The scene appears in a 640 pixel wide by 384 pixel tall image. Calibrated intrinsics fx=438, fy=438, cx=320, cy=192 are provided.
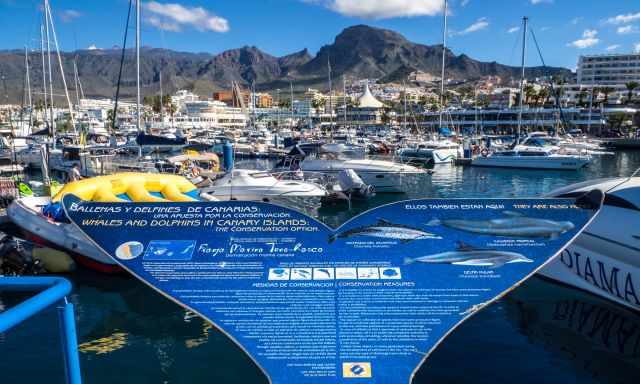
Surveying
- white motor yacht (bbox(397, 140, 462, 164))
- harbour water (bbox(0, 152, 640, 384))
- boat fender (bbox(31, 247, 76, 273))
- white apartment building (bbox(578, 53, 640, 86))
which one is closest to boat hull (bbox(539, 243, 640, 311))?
harbour water (bbox(0, 152, 640, 384))

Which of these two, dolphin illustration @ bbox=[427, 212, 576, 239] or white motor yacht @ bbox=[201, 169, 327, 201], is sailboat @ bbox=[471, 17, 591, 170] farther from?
dolphin illustration @ bbox=[427, 212, 576, 239]

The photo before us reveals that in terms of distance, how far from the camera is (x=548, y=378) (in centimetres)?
664

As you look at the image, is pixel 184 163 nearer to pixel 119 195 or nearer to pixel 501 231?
pixel 119 195

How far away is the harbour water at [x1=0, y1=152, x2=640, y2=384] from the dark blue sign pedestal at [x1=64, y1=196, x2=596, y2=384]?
283 centimetres

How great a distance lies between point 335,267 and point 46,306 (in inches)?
102

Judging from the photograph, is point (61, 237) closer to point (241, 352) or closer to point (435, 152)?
point (241, 352)

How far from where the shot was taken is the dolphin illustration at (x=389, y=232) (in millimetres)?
4551

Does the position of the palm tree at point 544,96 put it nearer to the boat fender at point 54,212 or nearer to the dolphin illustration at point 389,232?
the boat fender at point 54,212

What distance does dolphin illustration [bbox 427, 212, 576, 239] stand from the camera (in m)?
4.50

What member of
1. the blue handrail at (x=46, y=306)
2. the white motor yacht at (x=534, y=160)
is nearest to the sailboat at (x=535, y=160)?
the white motor yacht at (x=534, y=160)

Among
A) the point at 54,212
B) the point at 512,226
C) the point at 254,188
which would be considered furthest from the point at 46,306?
the point at 254,188

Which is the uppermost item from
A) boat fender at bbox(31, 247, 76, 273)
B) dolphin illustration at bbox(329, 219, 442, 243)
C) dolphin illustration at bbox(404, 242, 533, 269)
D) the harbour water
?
dolphin illustration at bbox(329, 219, 442, 243)

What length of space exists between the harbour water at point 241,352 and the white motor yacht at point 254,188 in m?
7.86

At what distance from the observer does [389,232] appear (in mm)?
4566
